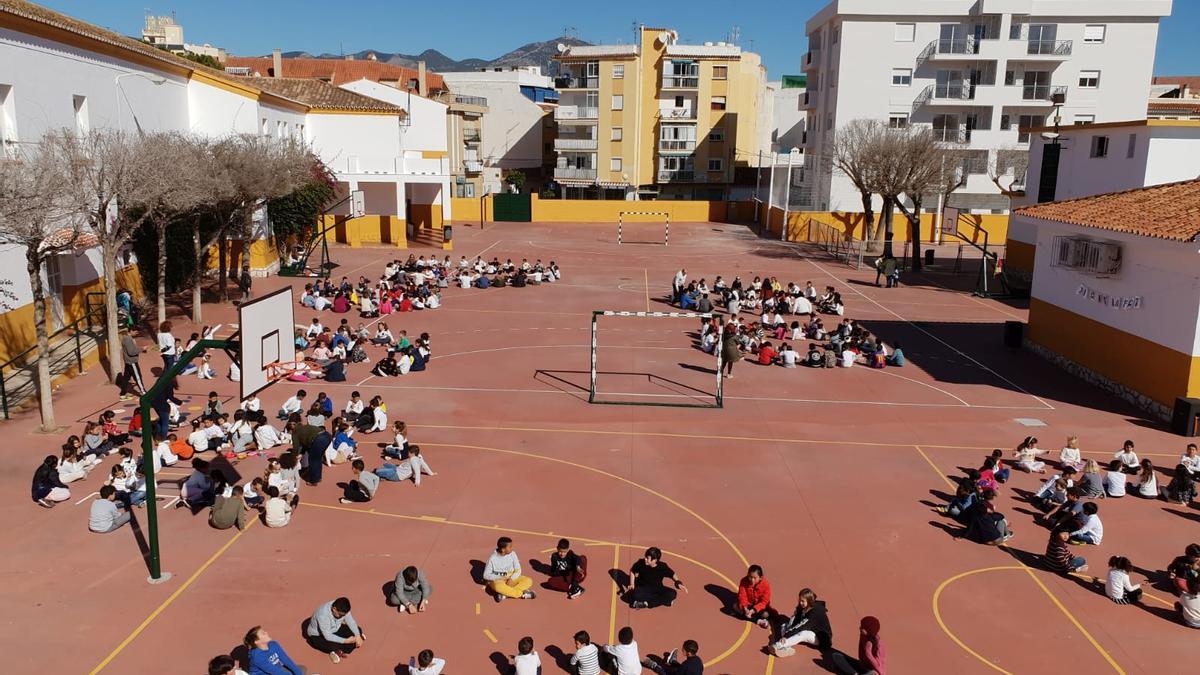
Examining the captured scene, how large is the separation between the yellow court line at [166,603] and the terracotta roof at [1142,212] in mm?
21177

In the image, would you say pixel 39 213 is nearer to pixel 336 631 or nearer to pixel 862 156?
pixel 336 631

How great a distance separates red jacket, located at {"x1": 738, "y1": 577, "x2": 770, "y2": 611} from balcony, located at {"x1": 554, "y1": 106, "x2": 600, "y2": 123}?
229 feet

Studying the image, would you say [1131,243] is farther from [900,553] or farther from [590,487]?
A: [590,487]

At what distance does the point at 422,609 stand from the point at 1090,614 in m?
9.56

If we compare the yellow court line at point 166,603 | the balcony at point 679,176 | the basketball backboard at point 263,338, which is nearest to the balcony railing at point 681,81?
the balcony at point 679,176

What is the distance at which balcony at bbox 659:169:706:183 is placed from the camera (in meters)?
79.5

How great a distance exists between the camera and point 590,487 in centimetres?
1684

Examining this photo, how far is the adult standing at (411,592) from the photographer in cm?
1221

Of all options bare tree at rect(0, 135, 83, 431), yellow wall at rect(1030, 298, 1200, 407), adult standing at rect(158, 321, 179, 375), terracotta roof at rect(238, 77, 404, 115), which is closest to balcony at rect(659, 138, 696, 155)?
terracotta roof at rect(238, 77, 404, 115)

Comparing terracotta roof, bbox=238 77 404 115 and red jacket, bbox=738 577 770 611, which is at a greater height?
terracotta roof, bbox=238 77 404 115

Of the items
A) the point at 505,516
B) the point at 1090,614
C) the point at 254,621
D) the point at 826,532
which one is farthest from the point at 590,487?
the point at 1090,614

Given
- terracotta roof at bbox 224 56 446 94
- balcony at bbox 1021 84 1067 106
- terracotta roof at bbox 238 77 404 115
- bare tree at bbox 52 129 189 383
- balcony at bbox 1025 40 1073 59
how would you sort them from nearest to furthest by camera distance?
bare tree at bbox 52 129 189 383
terracotta roof at bbox 238 77 404 115
balcony at bbox 1025 40 1073 59
balcony at bbox 1021 84 1067 106
terracotta roof at bbox 224 56 446 94

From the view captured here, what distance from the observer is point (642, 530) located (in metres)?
15.1

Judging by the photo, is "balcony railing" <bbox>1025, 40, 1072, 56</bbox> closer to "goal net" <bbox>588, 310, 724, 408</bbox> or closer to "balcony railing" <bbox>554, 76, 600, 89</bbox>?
"balcony railing" <bbox>554, 76, 600, 89</bbox>
